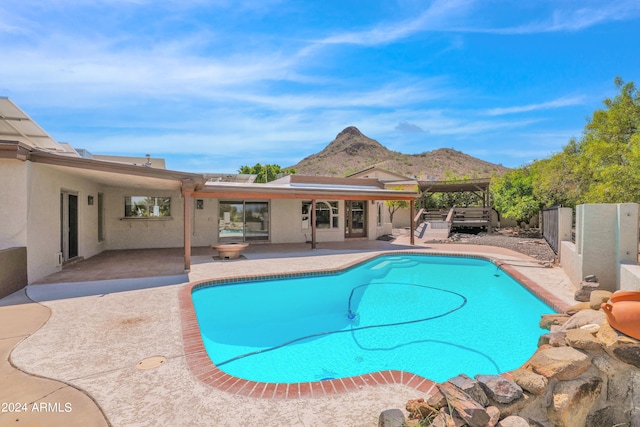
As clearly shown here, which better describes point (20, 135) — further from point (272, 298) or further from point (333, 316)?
point (333, 316)

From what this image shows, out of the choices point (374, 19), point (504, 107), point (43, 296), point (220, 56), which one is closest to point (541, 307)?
point (43, 296)

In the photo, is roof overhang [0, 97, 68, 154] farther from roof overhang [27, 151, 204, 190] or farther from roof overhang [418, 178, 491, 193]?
roof overhang [418, 178, 491, 193]

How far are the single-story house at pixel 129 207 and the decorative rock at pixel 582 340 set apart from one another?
821 cm

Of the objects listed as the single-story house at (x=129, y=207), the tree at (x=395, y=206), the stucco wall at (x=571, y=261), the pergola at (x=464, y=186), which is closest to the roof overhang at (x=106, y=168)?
the single-story house at (x=129, y=207)

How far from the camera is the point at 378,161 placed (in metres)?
73.1

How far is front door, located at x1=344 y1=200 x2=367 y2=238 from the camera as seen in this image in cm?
1758

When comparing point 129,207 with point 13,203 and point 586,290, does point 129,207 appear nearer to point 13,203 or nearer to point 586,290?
point 13,203

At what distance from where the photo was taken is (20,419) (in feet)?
8.43

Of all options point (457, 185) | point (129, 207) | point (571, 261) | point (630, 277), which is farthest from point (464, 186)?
point (129, 207)

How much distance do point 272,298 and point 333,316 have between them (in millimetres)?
1641

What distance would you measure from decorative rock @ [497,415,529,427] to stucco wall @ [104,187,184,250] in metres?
13.8

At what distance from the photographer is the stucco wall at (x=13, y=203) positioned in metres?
6.62

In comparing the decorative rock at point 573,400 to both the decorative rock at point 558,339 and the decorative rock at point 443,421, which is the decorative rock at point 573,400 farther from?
the decorative rock at point 443,421

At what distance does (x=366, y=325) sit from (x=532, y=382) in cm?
352
